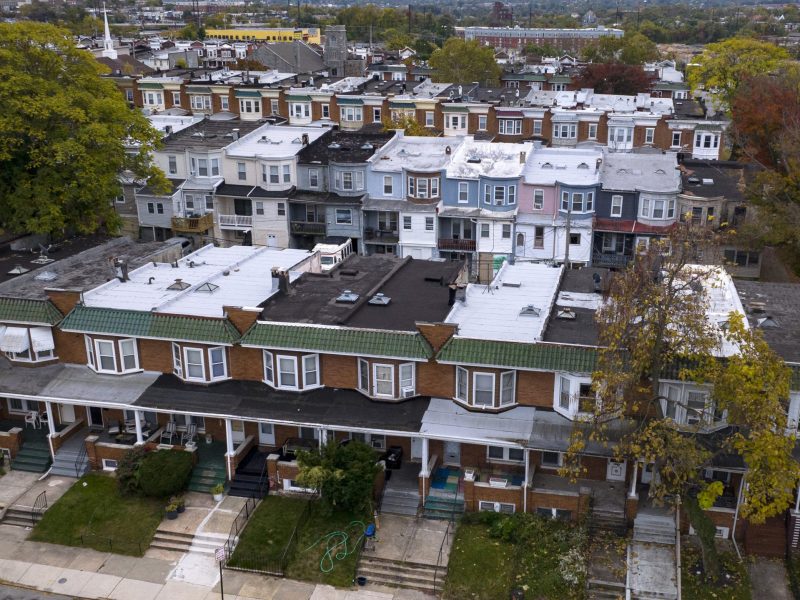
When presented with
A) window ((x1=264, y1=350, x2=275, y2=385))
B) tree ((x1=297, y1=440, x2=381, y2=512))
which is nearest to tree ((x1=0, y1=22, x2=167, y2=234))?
window ((x1=264, y1=350, x2=275, y2=385))

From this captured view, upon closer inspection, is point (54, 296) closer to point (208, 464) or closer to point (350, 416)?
point (208, 464)

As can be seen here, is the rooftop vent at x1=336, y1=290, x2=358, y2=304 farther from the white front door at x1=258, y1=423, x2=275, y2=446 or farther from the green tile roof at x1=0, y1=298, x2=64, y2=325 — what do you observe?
the green tile roof at x1=0, y1=298, x2=64, y2=325

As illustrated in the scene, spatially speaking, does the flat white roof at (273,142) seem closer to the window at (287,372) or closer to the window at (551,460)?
the window at (287,372)

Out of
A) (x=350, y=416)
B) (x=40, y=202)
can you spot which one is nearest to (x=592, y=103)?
(x=40, y=202)

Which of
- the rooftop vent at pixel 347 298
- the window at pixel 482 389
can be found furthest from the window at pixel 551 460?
the rooftop vent at pixel 347 298

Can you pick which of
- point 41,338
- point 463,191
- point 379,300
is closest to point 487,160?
point 463,191

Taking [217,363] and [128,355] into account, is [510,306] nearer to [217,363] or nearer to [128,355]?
[217,363]
